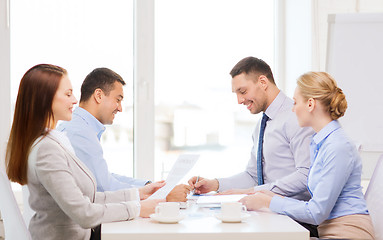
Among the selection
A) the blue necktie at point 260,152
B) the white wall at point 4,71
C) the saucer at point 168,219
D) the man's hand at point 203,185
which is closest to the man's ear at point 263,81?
the blue necktie at point 260,152

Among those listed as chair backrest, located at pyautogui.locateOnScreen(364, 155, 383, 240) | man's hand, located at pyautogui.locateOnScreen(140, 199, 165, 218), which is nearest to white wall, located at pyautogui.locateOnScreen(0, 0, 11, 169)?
man's hand, located at pyautogui.locateOnScreen(140, 199, 165, 218)

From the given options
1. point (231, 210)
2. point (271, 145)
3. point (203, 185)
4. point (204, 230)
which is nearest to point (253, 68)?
point (271, 145)

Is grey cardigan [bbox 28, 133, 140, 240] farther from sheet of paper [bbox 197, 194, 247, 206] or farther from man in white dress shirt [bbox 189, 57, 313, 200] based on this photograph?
man in white dress shirt [bbox 189, 57, 313, 200]

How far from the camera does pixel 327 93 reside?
2.06 meters

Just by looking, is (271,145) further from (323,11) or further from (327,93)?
(323,11)

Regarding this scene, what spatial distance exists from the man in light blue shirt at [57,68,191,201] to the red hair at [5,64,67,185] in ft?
1.66

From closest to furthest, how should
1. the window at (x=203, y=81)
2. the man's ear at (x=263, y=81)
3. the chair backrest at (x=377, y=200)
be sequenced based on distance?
the chair backrest at (x=377, y=200) < the man's ear at (x=263, y=81) < the window at (x=203, y=81)

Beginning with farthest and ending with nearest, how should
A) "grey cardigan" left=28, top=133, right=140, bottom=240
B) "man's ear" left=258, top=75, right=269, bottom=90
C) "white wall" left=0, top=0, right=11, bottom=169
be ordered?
"white wall" left=0, top=0, right=11, bottom=169 < "man's ear" left=258, top=75, right=269, bottom=90 < "grey cardigan" left=28, top=133, right=140, bottom=240

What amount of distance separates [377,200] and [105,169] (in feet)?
3.99

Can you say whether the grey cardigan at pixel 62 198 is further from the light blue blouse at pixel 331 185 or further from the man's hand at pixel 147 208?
the light blue blouse at pixel 331 185

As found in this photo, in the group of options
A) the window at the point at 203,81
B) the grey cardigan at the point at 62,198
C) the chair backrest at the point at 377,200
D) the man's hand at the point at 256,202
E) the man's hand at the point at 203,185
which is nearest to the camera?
the grey cardigan at the point at 62,198

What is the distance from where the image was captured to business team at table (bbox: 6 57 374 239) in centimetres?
175

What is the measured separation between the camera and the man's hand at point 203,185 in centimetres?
252

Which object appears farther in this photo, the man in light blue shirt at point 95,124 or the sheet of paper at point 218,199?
the man in light blue shirt at point 95,124
